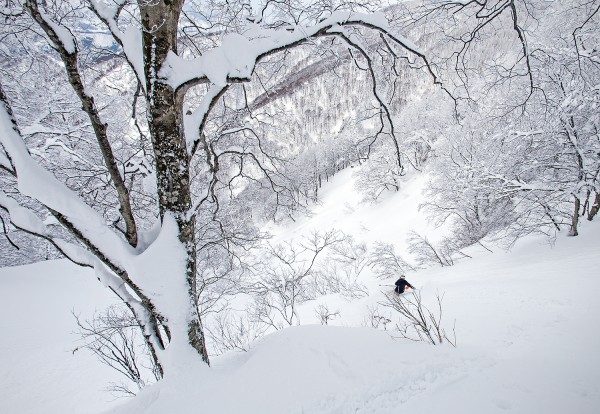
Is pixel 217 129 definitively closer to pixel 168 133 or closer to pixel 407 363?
pixel 168 133

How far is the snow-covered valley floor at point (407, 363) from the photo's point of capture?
8.46 feet

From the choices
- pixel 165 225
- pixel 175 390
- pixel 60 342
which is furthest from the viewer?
pixel 60 342

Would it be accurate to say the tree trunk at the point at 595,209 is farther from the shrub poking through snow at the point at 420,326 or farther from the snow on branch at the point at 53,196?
the snow on branch at the point at 53,196

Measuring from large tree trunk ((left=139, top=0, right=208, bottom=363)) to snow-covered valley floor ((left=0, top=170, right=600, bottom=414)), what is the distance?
71 centimetres

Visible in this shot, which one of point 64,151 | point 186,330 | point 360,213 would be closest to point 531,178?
point 186,330

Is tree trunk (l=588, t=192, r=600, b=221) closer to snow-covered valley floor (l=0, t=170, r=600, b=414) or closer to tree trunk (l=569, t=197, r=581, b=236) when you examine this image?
snow-covered valley floor (l=0, t=170, r=600, b=414)

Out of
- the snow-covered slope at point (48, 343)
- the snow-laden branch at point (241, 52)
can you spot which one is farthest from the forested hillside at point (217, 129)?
the snow-covered slope at point (48, 343)

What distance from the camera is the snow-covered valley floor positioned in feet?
8.46

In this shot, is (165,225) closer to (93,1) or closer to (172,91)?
(172,91)

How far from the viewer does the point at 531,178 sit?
11.9 metres

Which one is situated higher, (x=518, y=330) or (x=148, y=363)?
(x=148, y=363)

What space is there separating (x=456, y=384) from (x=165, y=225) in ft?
9.69

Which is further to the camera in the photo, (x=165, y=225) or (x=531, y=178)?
(x=531, y=178)

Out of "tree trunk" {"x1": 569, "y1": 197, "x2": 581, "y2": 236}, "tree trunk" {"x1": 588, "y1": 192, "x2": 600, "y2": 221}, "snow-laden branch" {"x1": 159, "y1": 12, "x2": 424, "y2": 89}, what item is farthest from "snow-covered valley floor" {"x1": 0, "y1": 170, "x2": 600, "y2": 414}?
"snow-laden branch" {"x1": 159, "y1": 12, "x2": 424, "y2": 89}
